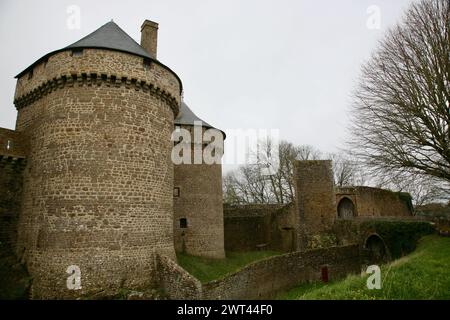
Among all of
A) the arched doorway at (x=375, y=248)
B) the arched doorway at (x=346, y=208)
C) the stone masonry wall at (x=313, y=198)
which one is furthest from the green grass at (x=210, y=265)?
the arched doorway at (x=346, y=208)

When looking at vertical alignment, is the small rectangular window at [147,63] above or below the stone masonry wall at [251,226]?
above

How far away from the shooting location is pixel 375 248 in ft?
44.7

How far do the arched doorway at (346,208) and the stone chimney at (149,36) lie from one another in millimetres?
17058

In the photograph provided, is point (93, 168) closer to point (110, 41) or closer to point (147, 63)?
point (147, 63)

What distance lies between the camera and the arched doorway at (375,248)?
43.1ft

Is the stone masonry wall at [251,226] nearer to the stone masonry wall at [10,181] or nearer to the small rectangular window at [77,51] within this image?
the stone masonry wall at [10,181]

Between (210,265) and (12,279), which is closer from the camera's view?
(12,279)

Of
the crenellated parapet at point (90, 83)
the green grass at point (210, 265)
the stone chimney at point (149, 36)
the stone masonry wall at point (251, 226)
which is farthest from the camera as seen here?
the stone masonry wall at point (251, 226)

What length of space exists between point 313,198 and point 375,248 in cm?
370

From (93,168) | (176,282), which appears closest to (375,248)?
(176,282)

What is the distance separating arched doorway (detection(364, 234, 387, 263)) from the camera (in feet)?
43.1

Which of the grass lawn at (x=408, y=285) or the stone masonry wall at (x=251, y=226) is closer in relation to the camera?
the grass lawn at (x=408, y=285)
